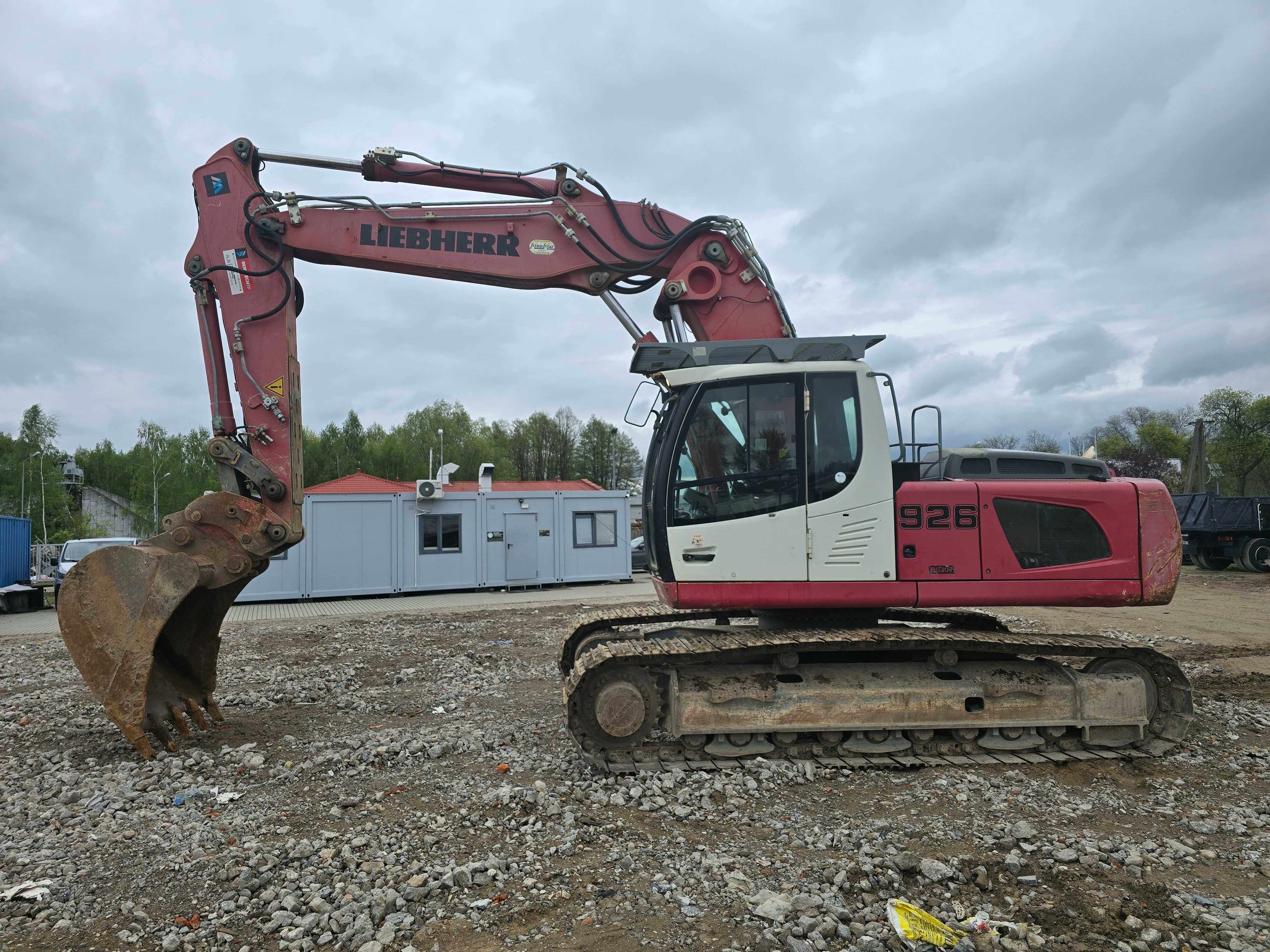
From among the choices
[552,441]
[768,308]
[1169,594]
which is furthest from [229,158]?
[552,441]

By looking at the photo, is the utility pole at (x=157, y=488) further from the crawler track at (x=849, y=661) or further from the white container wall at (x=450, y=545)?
the crawler track at (x=849, y=661)

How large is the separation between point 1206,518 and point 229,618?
24.9 meters

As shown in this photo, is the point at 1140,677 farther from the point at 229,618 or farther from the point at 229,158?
the point at 229,618

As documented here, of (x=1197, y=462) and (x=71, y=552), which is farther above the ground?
(x=1197, y=462)

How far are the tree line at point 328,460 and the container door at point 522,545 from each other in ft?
110

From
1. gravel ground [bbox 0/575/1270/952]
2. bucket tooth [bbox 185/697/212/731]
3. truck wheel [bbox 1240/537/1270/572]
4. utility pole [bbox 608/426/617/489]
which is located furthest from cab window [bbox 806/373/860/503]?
utility pole [bbox 608/426/617/489]

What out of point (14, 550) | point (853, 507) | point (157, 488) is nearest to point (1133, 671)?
point (853, 507)

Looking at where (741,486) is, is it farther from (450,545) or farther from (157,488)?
(157,488)

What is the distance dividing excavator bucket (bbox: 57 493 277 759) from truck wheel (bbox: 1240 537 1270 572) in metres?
25.0

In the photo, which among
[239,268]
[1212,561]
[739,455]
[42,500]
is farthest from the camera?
[42,500]

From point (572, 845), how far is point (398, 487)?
58.5 feet

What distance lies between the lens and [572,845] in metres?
4.07

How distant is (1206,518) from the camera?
22.1m

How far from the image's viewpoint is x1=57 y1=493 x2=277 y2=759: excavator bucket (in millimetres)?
5262
